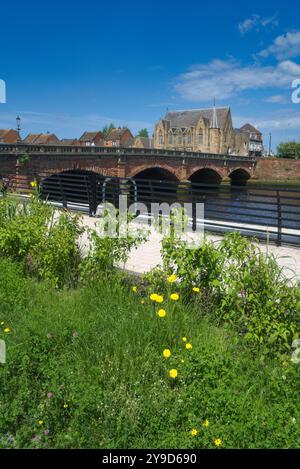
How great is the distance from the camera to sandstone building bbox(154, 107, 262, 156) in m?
80.8

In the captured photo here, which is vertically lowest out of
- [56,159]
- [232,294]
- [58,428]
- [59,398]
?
[58,428]

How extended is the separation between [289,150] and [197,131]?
18.5 meters

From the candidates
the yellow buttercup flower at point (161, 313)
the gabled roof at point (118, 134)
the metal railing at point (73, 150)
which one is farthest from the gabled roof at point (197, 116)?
the yellow buttercup flower at point (161, 313)

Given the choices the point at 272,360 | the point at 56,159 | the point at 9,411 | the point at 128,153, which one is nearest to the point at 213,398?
the point at 272,360

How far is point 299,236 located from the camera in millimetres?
7434

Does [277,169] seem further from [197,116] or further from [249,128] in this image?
[249,128]

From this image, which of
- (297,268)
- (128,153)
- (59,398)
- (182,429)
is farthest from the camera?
(128,153)

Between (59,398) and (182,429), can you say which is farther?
(59,398)

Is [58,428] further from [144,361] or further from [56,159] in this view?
[56,159]

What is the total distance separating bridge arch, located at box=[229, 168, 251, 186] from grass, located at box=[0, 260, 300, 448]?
6210 cm

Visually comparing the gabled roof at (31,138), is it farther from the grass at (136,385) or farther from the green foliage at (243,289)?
the grass at (136,385)

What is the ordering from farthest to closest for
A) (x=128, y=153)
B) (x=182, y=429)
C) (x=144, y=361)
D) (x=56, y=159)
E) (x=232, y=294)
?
(x=128, y=153) < (x=56, y=159) < (x=232, y=294) < (x=144, y=361) < (x=182, y=429)

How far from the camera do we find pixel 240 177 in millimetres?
66625

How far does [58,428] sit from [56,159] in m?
25.1
